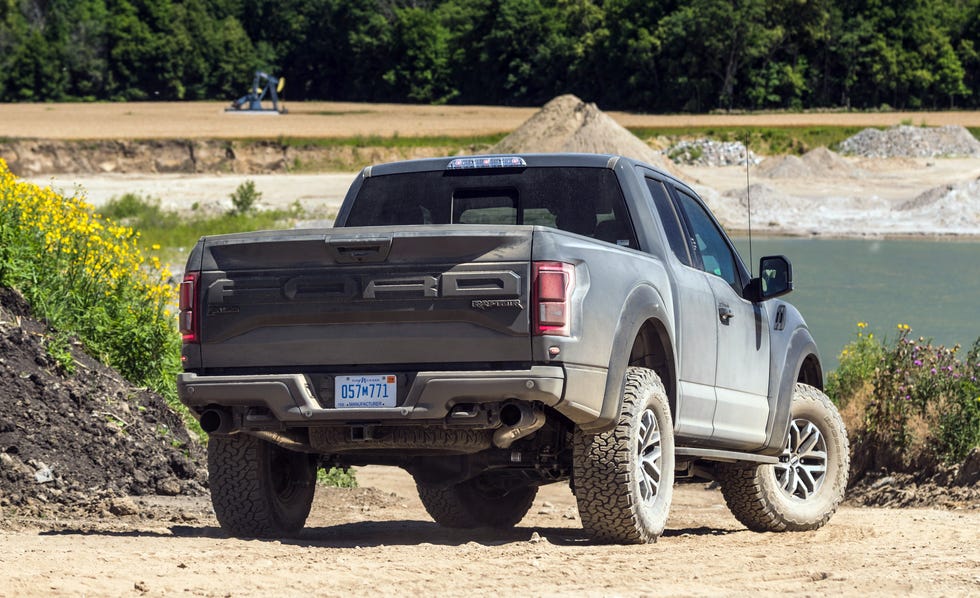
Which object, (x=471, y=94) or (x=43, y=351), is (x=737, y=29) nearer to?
(x=471, y=94)

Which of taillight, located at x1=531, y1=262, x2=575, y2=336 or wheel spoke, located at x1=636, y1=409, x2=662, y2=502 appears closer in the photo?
taillight, located at x1=531, y1=262, x2=575, y2=336

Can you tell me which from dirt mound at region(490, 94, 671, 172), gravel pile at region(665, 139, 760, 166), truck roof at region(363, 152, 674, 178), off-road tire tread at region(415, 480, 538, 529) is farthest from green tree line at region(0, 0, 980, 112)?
truck roof at region(363, 152, 674, 178)

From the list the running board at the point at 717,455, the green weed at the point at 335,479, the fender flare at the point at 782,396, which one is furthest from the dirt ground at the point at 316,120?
the running board at the point at 717,455

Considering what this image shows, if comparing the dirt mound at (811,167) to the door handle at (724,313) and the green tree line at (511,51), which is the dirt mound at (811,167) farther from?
the door handle at (724,313)

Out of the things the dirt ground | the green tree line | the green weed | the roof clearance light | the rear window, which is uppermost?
the green tree line

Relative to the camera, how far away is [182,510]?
9.98 metres

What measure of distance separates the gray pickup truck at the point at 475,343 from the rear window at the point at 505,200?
0.04ft

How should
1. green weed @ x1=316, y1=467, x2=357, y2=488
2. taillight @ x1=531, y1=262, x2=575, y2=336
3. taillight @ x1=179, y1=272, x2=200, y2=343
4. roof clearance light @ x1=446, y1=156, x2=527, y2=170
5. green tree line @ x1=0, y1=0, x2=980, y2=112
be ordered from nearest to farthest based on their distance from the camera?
taillight @ x1=531, y1=262, x2=575, y2=336, taillight @ x1=179, y1=272, x2=200, y2=343, roof clearance light @ x1=446, y1=156, x2=527, y2=170, green weed @ x1=316, y1=467, x2=357, y2=488, green tree line @ x1=0, y1=0, x2=980, y2=112

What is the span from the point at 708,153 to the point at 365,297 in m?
56.1

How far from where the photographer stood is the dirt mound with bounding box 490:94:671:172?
154 ft

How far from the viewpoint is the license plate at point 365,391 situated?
7067 mm

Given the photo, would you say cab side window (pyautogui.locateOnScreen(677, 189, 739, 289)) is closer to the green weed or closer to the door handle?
the door handle

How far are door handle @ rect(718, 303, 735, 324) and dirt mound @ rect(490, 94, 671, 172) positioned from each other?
3626 centimetres

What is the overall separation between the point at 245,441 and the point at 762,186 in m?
39.6
